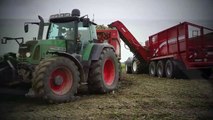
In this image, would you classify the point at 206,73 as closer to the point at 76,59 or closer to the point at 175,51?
the point at 175,51

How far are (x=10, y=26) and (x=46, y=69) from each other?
293 centimetres

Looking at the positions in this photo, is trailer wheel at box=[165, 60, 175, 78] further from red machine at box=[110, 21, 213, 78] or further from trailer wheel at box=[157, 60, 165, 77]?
trailer wheel at box=[157, 60, 165, 77]

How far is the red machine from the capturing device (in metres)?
11.1

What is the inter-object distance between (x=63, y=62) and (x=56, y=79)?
0.38 m

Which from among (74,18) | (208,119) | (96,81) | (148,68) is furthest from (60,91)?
(148,68)

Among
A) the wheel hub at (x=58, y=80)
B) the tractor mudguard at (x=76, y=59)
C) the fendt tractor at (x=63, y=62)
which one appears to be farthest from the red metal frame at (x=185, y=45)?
the wheel hub at (x=58, y=80)

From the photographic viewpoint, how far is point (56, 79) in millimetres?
5844

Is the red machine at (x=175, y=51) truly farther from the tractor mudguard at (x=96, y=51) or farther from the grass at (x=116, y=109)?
the grass at (x=116, y=109)

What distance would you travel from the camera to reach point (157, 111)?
189 inches

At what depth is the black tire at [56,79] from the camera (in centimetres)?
550

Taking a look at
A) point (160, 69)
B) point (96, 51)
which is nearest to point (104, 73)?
point (96, 51)

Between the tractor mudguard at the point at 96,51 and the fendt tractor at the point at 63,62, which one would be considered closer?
the fendt tractor at the point at 63,62

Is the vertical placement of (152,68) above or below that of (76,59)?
below

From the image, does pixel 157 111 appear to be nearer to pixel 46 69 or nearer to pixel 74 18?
pixel 46 69
